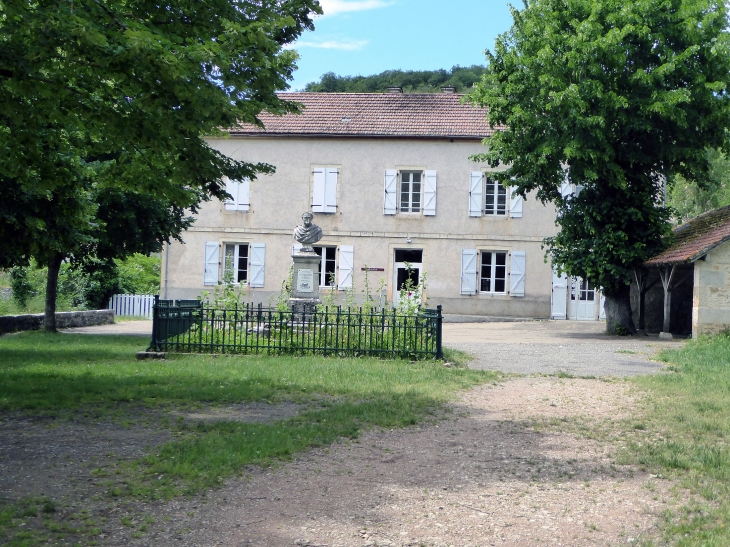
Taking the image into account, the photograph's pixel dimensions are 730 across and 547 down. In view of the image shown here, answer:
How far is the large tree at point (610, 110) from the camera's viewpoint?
19.5 meters

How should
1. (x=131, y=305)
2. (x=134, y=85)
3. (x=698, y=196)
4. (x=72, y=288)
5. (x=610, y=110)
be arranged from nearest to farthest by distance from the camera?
(x=134, y=85)
(x=610, y=110)
(x=72, y=288)
(x=131, y=305)
(x=698, y=196)

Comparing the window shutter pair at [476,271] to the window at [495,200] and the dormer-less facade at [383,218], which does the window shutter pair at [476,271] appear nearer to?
the dormer-less facade at [383,218]

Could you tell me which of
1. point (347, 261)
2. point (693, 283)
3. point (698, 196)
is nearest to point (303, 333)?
point (693, 283)

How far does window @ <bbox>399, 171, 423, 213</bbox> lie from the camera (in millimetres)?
28969

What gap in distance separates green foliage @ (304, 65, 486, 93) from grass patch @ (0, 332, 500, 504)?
4135 cm

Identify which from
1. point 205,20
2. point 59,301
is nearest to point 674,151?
point 205,20

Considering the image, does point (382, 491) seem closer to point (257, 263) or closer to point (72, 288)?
point (257, 263)

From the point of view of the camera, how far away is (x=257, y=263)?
29078mm

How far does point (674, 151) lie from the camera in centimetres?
2042

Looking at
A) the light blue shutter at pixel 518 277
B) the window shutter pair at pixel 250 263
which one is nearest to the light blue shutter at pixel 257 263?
the window shutter pair at pixel 250 263

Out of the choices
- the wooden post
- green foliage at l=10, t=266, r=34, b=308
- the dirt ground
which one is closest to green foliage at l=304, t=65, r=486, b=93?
green foliage at l=10, t=266, r=34, b=308

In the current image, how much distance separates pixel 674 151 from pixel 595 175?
2326 millimetres

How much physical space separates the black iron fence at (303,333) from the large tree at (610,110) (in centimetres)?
829

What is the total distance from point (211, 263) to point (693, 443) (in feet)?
77.3
